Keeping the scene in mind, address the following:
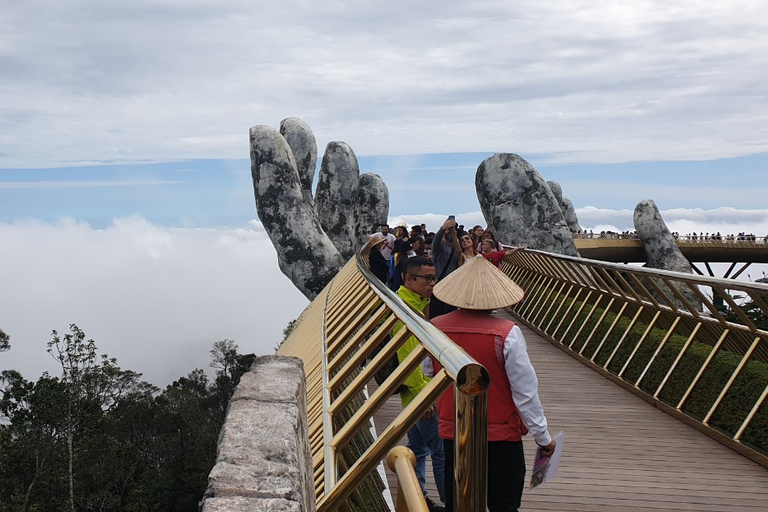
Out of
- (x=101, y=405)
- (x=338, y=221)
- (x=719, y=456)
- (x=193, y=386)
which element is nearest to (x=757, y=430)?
(x=719, y=456)

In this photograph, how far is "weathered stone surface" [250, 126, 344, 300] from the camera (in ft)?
130

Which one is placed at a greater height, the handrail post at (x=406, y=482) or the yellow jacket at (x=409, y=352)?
the handrail post at (x=406, y=482)

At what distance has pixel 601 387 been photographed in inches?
369

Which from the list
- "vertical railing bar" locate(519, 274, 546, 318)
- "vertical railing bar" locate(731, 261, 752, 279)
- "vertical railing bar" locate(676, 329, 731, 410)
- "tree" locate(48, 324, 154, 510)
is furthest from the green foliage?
"vertical railing bar" locate(731, 261, 752, 279)

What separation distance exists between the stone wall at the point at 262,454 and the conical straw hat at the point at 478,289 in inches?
34.7

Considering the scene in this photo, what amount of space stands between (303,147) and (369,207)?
19.3 feet

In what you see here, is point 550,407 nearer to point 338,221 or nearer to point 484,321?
point 484,321

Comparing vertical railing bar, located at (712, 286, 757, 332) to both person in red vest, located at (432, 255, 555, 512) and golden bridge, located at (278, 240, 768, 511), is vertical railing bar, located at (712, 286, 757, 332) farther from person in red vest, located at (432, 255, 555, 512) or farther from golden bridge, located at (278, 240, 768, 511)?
person in red vest, located at (432, 255, 555, 512)

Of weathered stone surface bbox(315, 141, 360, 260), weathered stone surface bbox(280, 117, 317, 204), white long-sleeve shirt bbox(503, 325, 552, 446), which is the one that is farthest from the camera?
weathered stone surface bbox(315, 141, 360, 260)

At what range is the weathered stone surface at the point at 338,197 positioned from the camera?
46.1 meters

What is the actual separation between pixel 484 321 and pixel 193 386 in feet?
186

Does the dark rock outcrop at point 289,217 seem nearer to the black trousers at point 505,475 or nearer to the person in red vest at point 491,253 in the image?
the person in red vest at point 491,253

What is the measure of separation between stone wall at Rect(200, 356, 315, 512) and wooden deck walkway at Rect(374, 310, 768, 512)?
216cm

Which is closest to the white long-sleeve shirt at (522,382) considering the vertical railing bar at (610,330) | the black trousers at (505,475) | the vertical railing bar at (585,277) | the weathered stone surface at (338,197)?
the black trousers at (505,475)
